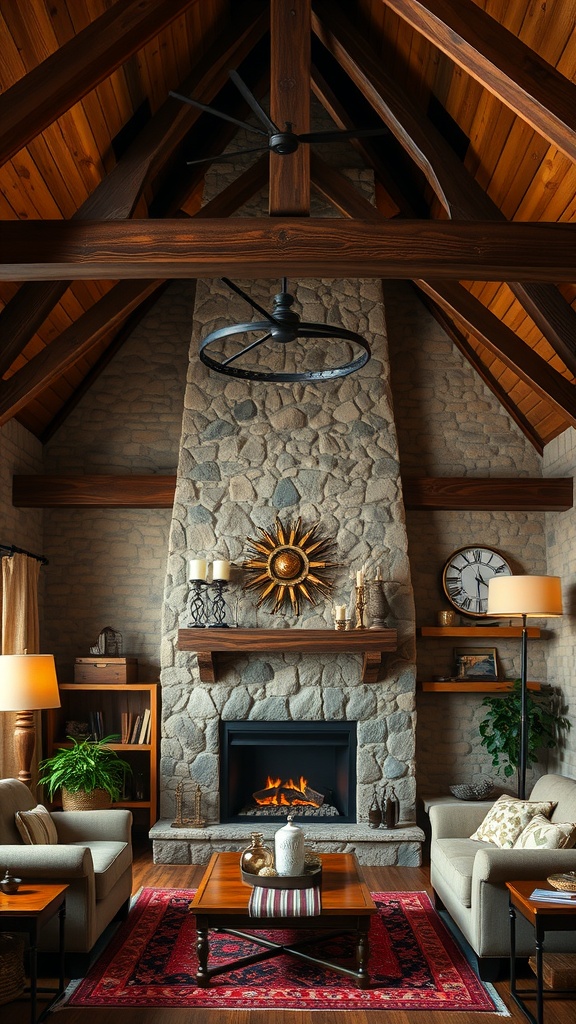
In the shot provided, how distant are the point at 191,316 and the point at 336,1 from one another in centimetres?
292

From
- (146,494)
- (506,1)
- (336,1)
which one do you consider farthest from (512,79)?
(146,494)

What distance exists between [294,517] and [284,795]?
7.25ft

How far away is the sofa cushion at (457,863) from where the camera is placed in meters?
4.66

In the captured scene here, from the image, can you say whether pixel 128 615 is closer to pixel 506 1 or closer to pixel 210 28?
pixel 210 28

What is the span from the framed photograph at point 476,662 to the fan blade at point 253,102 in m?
5.08

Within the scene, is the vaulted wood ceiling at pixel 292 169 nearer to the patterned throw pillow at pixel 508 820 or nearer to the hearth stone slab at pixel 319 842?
the patterned throw pillow at pixel 508 820

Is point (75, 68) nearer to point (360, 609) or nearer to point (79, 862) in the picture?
point (79, 862)

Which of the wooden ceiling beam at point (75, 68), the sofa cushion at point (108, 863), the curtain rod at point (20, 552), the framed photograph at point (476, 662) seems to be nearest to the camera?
the wooden ceiling beam at point (75, 68)

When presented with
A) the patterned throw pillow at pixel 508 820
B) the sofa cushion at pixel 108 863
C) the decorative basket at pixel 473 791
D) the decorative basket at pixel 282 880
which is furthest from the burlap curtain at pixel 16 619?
the patterned throw pillow at pixel 508 820

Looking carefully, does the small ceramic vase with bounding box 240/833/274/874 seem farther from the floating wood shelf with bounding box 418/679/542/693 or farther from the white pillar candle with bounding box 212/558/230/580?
the floating wood shelf with bounding box 418/679/542/693

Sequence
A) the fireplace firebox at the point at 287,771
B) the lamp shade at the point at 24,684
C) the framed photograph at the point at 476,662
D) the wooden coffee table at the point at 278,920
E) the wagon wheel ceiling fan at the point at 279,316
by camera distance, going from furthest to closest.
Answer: the framed photograph at the point at 476,662
the fireplace firebox at the point at 287,771
the lamp shade at the point at 24,684
the wooden coffee table at the point at 278,920
the wagon wheel ceiling fan at the point at 279,316

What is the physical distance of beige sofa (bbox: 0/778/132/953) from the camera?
4.38 metres

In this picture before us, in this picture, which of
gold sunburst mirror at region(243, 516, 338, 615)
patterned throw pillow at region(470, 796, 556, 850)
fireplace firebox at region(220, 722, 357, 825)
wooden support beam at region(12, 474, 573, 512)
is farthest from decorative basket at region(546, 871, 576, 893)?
wooden support beam at region(12, 474, 573, 512)

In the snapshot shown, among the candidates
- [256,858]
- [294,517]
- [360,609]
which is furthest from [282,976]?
[294,517]
